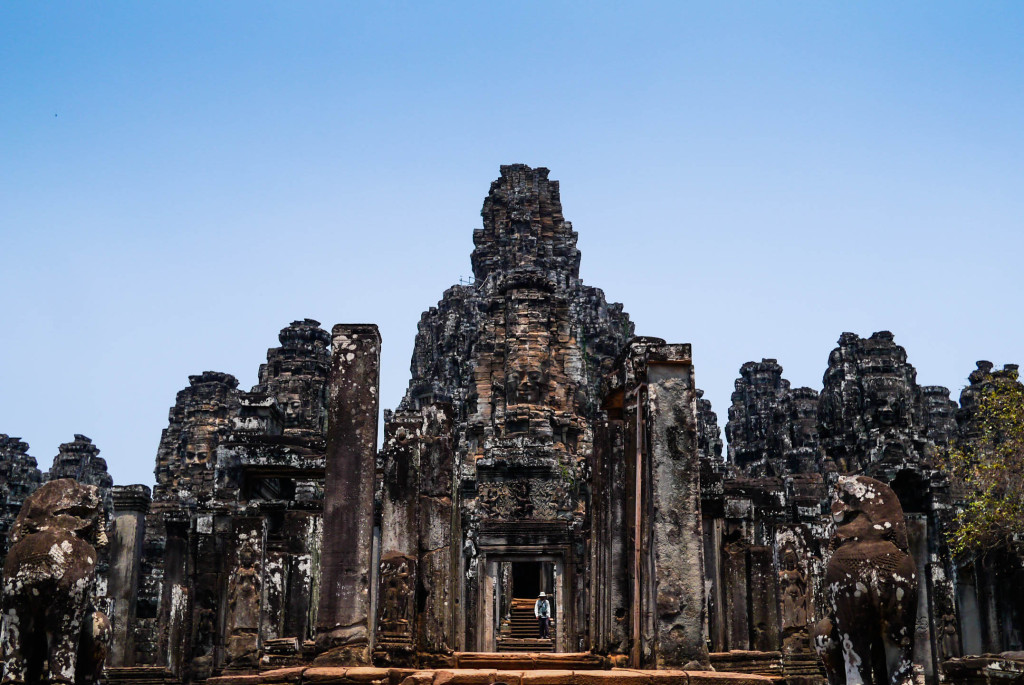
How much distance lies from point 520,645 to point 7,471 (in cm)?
2367

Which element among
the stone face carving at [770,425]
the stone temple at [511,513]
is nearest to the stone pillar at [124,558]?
the stone temple at [511,513]

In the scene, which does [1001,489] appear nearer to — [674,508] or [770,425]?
[674,508]

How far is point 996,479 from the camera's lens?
1906 cm

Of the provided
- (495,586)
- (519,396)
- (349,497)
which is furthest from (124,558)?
(519,396)

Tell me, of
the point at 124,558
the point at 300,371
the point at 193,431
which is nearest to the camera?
the point at 124,558

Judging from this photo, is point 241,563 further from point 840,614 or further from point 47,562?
point 840,614

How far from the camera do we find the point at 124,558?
61.5ft

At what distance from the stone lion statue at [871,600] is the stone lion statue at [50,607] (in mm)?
6199

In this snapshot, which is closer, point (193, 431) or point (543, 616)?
point (543, 616)

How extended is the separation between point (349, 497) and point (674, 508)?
11.2ft

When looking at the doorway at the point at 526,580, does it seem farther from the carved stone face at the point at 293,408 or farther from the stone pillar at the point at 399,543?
the stone pillar at the point at 399,543

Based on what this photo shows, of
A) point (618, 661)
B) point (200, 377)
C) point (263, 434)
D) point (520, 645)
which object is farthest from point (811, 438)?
point (618, 661)

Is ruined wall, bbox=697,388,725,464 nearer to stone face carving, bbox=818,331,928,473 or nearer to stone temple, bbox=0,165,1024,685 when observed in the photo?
stone temple, bbox=0,165,1024,685

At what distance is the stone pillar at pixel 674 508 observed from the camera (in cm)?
984
